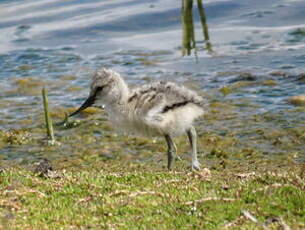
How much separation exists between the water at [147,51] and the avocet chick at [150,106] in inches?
65.2

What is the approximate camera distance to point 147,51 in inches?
589

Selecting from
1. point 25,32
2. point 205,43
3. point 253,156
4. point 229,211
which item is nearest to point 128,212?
point 229,211

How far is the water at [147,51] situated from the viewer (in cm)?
1180

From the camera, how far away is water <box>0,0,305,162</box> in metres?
11.8

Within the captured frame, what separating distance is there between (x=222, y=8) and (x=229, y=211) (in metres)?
12.2

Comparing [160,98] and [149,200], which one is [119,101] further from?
[149,200]

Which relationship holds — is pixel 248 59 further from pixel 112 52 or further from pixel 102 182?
pixel 102 182

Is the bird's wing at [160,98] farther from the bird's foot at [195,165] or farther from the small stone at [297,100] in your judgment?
the small stone at [297,100]

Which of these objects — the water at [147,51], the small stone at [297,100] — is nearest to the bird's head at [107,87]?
the water at [147,51]

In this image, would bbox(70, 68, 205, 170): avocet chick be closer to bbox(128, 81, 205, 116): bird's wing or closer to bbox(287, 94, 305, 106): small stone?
bbox(128, 81, 205, 116): bird's wing

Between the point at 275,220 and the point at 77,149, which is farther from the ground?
the point at 275,220

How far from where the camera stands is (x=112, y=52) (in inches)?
599

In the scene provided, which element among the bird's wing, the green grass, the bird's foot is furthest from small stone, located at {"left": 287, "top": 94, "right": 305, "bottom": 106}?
the green grass

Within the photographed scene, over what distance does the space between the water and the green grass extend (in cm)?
278
